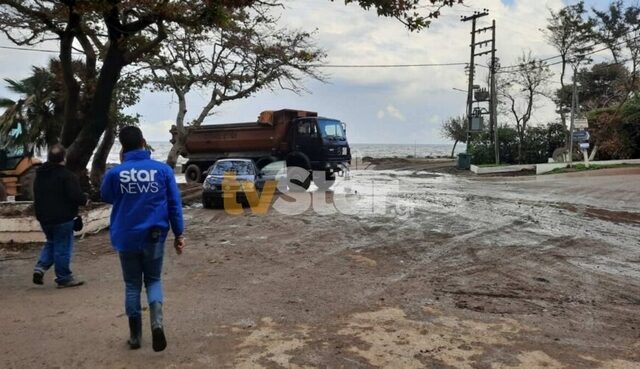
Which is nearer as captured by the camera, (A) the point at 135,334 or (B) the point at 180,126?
(A) the point at 135,334

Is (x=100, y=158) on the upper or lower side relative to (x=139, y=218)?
upper

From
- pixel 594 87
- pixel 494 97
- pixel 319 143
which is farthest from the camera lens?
pixel 594 87

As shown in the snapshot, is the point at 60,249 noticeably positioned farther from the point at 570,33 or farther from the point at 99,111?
the point at 570,33

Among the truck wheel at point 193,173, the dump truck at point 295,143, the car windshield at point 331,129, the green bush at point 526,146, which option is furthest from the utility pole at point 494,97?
the truck wheel at point 193,173

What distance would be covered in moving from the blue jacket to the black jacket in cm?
224

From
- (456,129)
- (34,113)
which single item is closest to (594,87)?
(456,129)

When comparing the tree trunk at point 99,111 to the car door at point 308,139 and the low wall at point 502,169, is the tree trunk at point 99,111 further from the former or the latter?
the low wall at point 502,169

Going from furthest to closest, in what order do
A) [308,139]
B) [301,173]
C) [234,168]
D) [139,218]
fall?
[308,139] < [301,173] < [234,168] < [139,218]

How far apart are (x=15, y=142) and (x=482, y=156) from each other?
28331 mm

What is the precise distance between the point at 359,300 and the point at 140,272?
2.49m

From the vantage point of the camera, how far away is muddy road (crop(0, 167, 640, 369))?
438cm

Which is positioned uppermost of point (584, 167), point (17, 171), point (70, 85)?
point (70, 85)

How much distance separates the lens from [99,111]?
34.4 feet

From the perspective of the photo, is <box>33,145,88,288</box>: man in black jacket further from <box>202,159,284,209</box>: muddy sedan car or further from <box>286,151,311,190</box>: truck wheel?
<box>286,151,311,190</box>: truck wheel
